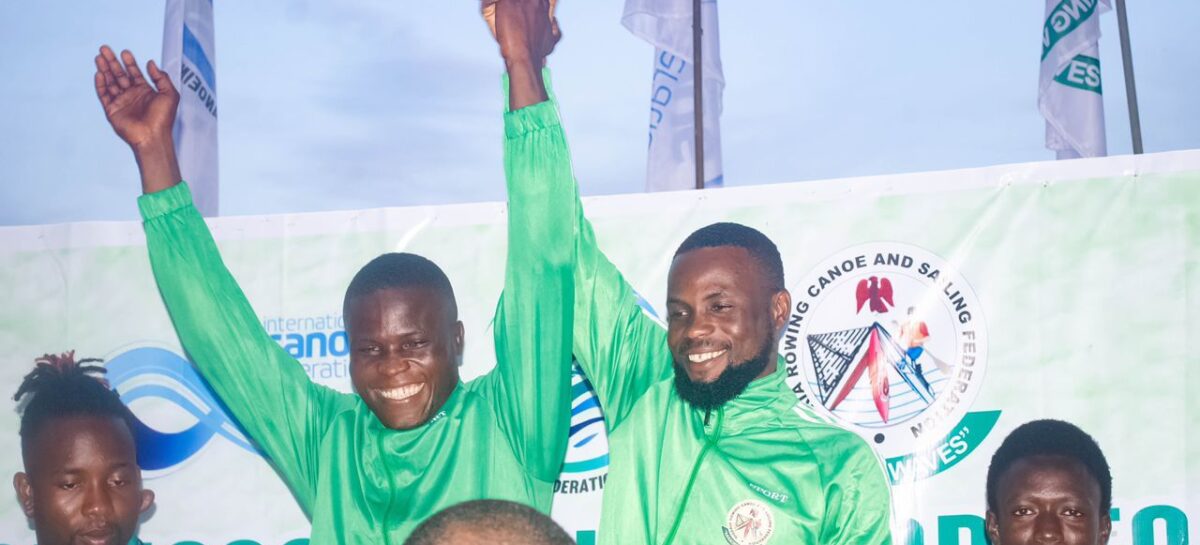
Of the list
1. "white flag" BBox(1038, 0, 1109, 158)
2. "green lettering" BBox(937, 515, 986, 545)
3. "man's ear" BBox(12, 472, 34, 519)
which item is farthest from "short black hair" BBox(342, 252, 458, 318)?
"white flag" BBox(1038, 0, 1109, 158)

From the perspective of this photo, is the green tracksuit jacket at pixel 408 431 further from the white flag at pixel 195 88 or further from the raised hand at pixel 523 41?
the white flag at pixel 195 88

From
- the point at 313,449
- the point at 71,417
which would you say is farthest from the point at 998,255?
Answer: the point at 71,417

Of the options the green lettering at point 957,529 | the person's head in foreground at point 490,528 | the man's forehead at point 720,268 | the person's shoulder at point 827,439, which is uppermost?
the man's forehead at point 720,268

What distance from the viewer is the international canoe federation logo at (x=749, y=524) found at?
371cm

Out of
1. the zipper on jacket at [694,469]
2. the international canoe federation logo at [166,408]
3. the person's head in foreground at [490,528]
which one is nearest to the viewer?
the person's head in foreground at [490,528]

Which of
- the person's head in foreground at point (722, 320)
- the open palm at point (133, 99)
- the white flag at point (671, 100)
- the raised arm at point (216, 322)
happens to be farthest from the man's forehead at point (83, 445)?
the white flag at point (671, 100)

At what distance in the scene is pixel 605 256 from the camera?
4.23m

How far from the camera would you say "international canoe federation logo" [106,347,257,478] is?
180 inches

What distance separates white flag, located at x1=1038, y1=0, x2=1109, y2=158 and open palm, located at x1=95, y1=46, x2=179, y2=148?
3641 millimetres

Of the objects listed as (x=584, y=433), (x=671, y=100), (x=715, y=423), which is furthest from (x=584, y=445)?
(x=671, y=100)

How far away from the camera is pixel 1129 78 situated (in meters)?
5.54

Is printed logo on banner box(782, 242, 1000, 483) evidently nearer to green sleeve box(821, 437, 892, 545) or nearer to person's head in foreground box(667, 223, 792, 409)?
person's head in foreground box(667, 223, 792, 409)

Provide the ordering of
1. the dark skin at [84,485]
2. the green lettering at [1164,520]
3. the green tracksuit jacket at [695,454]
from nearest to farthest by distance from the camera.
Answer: the green tracksuit jacket at [695,454]
the green lettering at [1164,520]
the dark skin at [84,485]

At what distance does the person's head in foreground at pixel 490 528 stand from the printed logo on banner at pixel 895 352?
2771 millimetres
